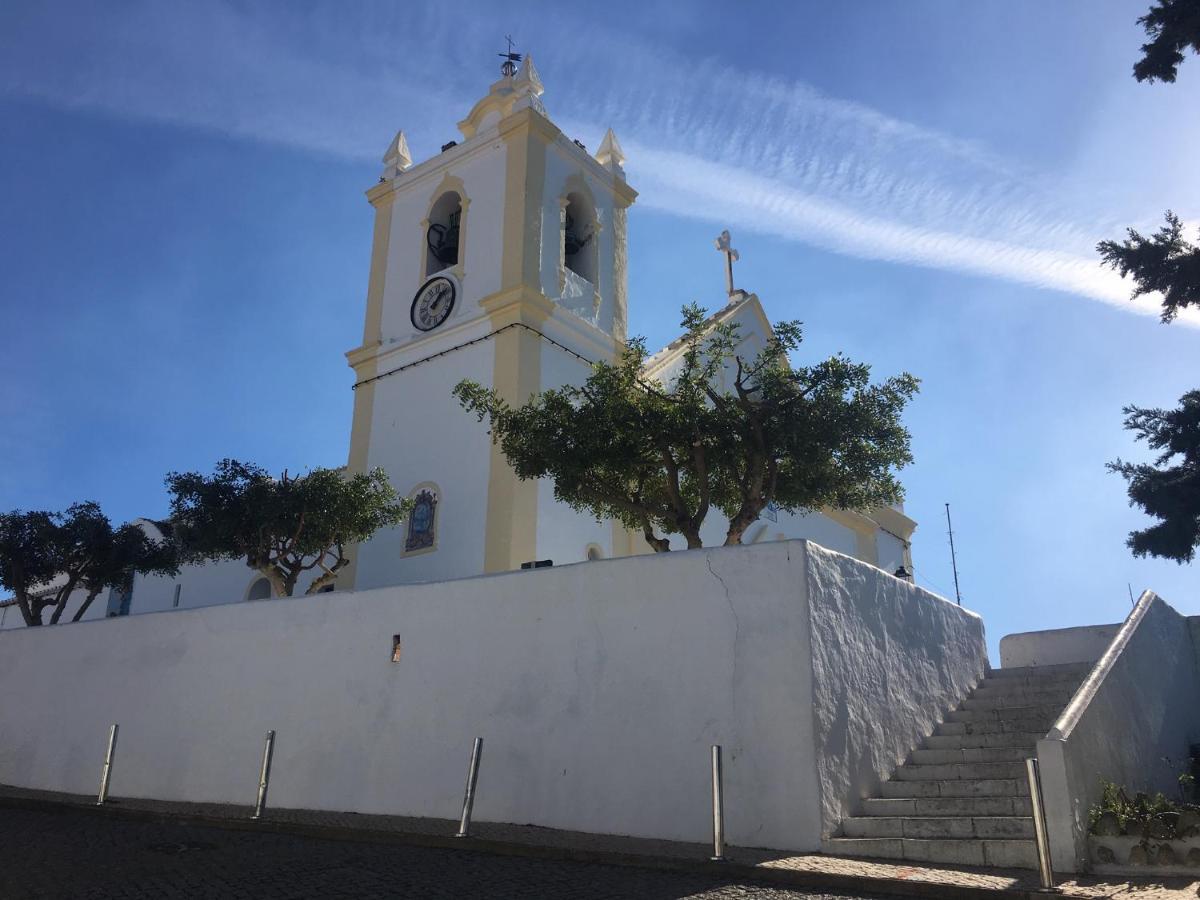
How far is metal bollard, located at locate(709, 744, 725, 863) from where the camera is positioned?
8008mm

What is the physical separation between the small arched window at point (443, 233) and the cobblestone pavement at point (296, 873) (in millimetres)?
14611

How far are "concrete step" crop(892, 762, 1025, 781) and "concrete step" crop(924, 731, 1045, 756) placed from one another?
42cm

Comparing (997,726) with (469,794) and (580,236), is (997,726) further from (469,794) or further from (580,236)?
(580,236)

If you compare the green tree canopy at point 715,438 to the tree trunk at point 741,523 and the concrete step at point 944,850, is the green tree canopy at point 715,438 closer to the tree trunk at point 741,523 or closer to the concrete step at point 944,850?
the tree trunk at point 741,523

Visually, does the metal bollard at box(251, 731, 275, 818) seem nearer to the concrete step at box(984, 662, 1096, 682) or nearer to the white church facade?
the white church facade

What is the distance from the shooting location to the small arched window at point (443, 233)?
2230 cm

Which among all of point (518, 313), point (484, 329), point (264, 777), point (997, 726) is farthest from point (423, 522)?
point (997, 726)

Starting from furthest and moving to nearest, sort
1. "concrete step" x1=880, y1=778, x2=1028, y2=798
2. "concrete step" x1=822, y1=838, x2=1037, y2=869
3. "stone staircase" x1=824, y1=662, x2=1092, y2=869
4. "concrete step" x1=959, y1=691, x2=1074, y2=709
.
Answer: "concrete step" x1=959, y1=691, x2=1074, y2=709 → "concrete step" x1=880, y1=778, x2=1028, y2=798 → "stone staircase" x1=824, y1=662, x2=1092, y2=869 → "concrete step" x1=822, y1=838, x2=1037, y2=869

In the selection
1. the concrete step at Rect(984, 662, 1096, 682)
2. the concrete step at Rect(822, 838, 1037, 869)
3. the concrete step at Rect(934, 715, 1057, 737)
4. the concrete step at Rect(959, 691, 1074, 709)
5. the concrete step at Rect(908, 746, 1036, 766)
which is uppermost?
the concrete step at Rect(984, 662, 1096, 682)

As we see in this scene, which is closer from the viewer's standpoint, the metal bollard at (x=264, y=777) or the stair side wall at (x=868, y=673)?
the stair side wall at (x=868, y=673)

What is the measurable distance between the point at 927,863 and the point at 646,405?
6.88 m

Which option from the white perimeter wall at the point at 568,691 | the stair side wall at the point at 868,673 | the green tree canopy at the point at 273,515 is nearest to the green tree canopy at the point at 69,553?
the green tree canopy at the point at 273,515

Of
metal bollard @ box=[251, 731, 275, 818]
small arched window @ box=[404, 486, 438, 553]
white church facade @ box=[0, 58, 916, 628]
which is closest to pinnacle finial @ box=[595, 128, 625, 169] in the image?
white church facade @ box=[0, 58, 916, 628]

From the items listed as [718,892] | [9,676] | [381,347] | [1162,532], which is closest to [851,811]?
[718,892]
